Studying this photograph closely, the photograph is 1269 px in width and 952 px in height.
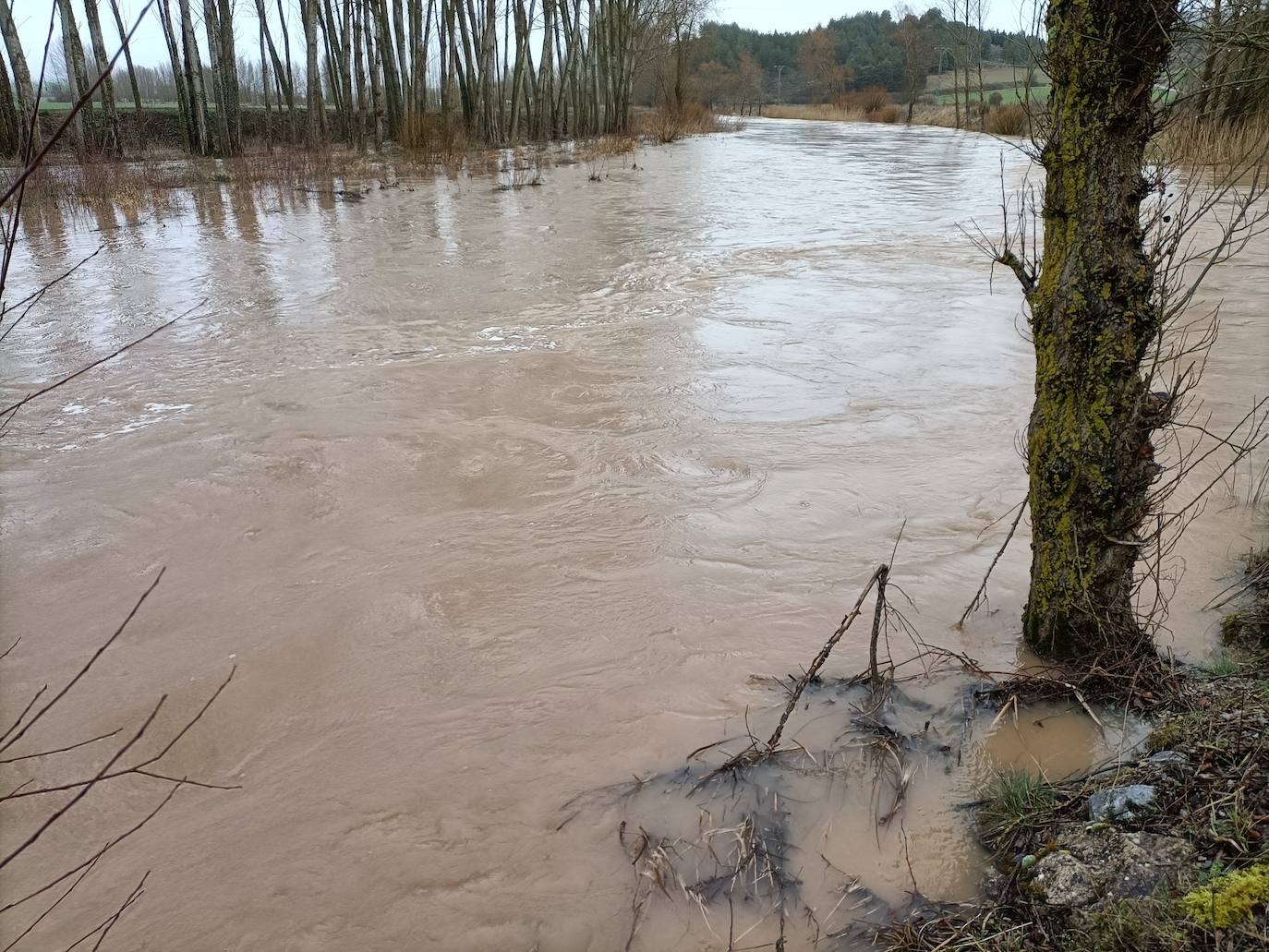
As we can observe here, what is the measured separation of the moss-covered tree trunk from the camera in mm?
2260

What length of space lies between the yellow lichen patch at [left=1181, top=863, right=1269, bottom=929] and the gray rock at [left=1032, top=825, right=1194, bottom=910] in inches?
4.9

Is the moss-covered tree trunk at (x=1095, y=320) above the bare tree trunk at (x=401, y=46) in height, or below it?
below

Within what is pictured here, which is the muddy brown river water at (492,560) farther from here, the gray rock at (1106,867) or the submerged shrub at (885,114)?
the submerged shrub at (885,114)

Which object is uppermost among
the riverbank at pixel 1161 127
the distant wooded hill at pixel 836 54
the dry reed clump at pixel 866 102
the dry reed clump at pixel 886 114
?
the distant wooded hill at pixel 836 54

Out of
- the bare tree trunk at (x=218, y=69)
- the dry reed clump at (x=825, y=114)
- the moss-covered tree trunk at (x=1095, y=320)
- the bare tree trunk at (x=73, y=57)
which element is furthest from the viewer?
the dry reed clump at (x=825, y=114)

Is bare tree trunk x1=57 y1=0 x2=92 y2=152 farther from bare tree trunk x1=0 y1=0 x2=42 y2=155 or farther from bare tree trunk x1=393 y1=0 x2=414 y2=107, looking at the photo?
bare tree trunk x1=393 y1=0 x2=414 y2=107

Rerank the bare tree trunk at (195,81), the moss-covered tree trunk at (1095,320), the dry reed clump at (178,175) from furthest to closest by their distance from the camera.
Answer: the bare tree trunk at (195,81) < the dry reed clump at (178,175) < the moss-covered tree trunk at (1095,320)

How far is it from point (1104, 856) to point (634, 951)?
1102 millimetres

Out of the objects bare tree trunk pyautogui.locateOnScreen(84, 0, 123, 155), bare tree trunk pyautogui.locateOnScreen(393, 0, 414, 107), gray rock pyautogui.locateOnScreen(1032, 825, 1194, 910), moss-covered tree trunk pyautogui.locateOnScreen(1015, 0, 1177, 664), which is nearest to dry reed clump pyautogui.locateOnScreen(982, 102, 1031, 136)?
bare tree trunk pyautogui.locateOnScreen(393, 0, 414, 107)

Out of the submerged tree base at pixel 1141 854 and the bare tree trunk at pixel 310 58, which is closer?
the submerged tree base at pixel 1141 854

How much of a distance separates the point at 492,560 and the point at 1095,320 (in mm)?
2536

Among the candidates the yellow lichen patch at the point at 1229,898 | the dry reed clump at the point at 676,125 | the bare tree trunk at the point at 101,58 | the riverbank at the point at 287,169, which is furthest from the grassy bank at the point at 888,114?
the yellow lichen patch at the point at 1229,898

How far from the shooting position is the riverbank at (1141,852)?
1.71 meters

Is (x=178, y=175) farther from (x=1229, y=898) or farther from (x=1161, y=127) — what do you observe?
(x=1229, y=898)
